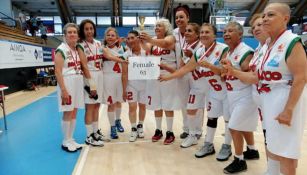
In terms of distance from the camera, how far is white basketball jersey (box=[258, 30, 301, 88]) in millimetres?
1792

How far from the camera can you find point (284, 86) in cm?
186

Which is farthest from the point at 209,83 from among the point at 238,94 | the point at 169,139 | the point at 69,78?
the point at 69,78

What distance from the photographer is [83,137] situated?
13.9 feet

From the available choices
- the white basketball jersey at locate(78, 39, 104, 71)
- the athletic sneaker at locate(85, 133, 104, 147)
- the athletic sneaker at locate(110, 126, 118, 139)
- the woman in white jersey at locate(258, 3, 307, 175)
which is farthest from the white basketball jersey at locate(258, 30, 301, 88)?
the athletic sneaker at locate(110, 126, 118, 139)

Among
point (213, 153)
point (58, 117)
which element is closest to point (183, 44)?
point (213, 153)

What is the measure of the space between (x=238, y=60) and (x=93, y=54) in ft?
6.34

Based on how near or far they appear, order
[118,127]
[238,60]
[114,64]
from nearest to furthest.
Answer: [238,60] → [114,64] → [118,127]

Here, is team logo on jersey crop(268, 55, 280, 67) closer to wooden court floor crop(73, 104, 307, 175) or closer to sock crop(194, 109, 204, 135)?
wooden court floor crop(73, 104, 307, 175)

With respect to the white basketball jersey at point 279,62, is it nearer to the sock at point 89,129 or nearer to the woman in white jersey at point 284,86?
the woman in white jersey at point 284,86

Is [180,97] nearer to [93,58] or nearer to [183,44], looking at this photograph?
[183,44]

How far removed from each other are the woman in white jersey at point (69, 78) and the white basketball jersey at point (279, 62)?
90.2 inches

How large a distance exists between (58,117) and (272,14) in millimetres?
4872

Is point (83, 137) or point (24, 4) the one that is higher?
point (24, 4)

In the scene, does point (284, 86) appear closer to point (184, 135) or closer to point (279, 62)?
point (279, 62)
